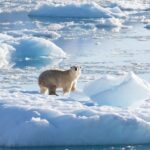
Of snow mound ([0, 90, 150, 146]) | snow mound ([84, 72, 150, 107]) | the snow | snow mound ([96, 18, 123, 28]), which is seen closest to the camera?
snow mound ([0, 90, 150, 146])

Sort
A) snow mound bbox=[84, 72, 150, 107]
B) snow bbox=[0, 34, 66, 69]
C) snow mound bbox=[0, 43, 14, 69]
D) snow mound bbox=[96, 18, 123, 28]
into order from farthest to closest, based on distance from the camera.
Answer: snow mound bbox=[96, 18, 123, 28], snow bbox=[0, 34, 66, 69], snow mound bbox=[0, 43, 14, 69], snow mound bbox=[84, 72, 150, 107]

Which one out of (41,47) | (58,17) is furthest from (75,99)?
(58,17)

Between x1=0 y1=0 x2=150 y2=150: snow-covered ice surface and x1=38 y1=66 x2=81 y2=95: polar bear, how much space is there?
0.61ft

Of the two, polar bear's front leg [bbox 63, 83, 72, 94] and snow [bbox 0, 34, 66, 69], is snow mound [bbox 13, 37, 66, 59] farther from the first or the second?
polar bear's front leg [bbox 63, 83, 72, 94]

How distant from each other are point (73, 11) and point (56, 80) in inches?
494

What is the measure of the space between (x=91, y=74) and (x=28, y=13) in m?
10.7

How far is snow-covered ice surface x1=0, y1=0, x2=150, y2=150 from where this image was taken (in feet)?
20.3

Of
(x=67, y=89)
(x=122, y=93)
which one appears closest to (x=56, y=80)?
(x=67, y=89)

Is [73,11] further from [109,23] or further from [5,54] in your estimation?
[5,54]

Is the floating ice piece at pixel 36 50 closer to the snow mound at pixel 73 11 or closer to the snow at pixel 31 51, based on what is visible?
the snow at pixel 31 51

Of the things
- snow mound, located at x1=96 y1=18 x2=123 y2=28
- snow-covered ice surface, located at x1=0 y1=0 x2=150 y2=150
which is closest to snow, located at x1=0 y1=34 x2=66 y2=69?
snow-covered ice surface, located at x1=0 y1=0 x2=150 y2=150

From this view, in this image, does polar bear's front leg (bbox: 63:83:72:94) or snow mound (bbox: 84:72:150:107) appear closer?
snow mound (bbox: 84:72:150:107)

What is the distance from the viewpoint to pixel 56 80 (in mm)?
8633

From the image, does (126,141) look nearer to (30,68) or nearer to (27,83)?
(27,83)
